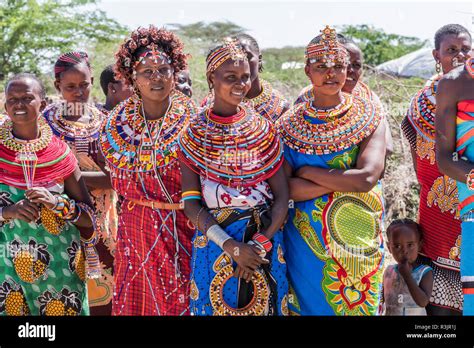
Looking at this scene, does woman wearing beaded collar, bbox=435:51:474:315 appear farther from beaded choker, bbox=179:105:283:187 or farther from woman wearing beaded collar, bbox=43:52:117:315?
woman wearing beaded collar, bbox=43:52:117:315

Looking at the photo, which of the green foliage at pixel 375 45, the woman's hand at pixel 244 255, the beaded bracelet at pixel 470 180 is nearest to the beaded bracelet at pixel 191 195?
the woman's hand at pixel 244 255

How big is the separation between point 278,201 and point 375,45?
18.7 meters

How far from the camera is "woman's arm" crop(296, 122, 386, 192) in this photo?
4328 millimetres

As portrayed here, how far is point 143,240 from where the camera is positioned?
185 inches

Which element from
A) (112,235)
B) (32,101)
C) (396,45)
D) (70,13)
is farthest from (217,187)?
(396,45)

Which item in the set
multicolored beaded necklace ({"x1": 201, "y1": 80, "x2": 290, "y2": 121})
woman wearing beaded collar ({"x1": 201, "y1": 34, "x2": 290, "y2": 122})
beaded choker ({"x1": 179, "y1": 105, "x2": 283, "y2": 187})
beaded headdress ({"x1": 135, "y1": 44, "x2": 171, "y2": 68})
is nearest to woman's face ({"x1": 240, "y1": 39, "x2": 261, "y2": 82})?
woman wearing beaded collar ({"x1": 201, "y1": 34, "x2": 290, "y2": 122})

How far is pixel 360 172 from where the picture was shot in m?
4.33

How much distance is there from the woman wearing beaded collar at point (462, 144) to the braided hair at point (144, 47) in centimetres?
168

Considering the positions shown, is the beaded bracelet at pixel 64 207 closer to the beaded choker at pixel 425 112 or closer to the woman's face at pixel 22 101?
the woman's face at pixel 22 101

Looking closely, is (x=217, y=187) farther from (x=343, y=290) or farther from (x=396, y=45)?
(x=396, y=45)

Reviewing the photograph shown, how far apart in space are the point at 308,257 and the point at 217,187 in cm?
69

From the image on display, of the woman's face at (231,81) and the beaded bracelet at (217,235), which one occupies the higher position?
the woman's face at (231,81)

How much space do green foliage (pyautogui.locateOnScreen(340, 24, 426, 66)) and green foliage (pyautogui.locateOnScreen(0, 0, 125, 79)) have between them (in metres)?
6.97

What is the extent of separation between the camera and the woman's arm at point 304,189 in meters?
4.41
